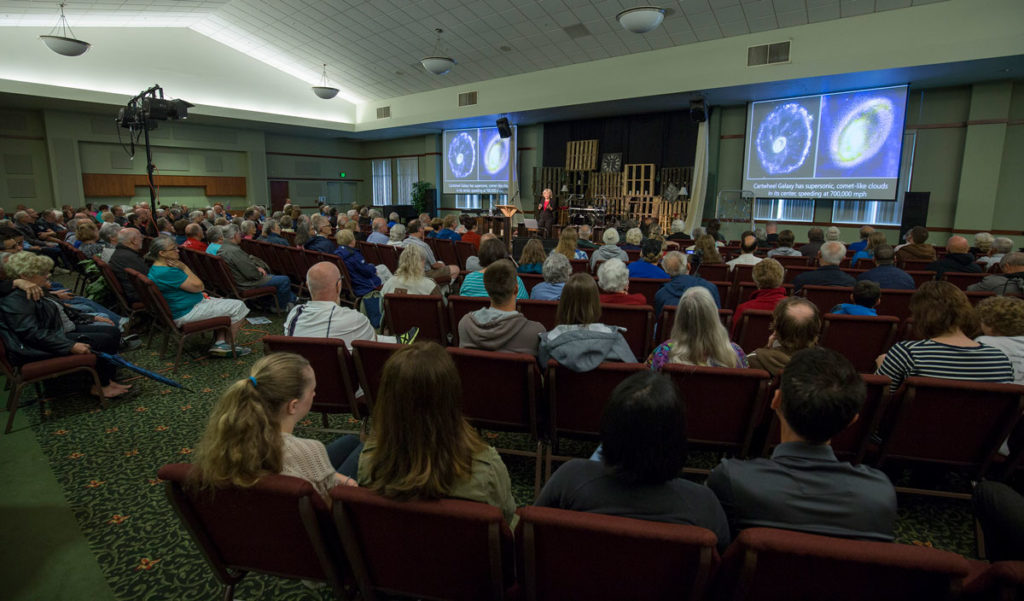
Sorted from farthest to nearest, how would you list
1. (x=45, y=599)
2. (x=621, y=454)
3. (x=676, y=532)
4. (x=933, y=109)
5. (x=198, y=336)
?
(x=933, y=109) < (x=198, y=336) < (x=45, y=599) < (x=621, y=454) < (x=676, y=532)

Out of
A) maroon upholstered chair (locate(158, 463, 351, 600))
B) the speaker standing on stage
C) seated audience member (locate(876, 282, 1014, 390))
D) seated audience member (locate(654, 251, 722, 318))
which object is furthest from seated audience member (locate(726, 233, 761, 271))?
the speaker standing on stage

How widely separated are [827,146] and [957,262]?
5600 millimetres

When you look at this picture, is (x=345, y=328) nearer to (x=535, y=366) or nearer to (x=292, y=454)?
(x=535, y=366)

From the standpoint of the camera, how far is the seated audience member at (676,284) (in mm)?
3670

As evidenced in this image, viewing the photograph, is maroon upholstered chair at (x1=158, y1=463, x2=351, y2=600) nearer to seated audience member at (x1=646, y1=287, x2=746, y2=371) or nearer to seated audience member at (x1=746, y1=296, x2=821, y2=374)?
seated audience member at (x1=646, y1=287, x2=746, y2=371)

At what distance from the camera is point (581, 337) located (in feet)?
7.47

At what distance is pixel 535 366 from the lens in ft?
7.40

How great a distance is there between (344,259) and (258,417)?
14.8 ft

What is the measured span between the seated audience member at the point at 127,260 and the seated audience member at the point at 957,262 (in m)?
7.71

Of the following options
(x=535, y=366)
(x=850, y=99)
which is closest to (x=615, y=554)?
(x=535, y=366)

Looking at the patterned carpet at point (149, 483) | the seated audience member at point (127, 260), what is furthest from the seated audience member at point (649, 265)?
the seated audience member at point (127, 260)

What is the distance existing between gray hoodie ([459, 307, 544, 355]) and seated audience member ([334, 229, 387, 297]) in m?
3.39

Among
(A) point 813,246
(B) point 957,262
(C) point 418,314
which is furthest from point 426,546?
(A) point 813,246

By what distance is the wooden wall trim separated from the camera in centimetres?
1409
